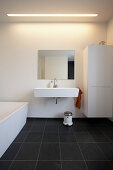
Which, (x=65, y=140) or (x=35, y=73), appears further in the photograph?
(x=35, y=73)

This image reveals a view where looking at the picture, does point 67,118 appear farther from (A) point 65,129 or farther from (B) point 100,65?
(B) point 100,65

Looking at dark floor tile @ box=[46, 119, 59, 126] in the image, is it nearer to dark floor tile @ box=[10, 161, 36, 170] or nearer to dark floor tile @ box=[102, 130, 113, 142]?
dark floor tile @ box=[102, 130, 113, 142]

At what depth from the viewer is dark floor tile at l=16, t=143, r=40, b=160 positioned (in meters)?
1.41

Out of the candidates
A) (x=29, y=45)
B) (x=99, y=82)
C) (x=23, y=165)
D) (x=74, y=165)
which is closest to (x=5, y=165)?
(x=23, y=165)

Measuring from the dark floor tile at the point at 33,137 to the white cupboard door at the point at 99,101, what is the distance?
1.21 metres

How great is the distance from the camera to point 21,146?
1.65 m

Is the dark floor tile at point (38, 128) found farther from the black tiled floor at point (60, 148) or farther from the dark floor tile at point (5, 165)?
the dark floor tile at point (5, 165)

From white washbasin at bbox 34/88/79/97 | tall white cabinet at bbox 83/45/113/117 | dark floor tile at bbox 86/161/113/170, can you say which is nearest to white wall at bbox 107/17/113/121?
tall white cabinet at bbox 83/45/113/117

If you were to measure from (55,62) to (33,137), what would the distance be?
1.86 metres

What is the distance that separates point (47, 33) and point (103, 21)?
1.50 m

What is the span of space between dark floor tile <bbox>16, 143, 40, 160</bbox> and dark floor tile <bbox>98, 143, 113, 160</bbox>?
3.26 ft

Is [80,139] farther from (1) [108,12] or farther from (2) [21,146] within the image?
(1) [108,12]

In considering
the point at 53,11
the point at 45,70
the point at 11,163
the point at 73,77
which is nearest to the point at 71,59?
the point at 73,77

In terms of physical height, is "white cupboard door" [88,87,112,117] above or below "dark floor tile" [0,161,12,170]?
above
